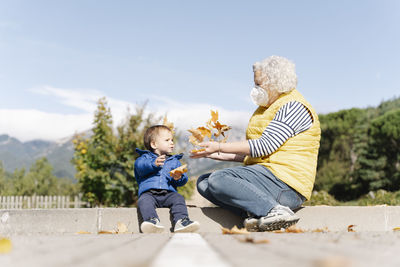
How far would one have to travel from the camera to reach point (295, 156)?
11.9ft

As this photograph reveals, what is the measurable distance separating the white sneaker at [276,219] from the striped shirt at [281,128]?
20.8 inches

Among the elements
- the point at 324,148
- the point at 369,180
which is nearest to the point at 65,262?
the point at 369,180

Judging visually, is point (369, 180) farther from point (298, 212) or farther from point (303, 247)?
point (303, 247)

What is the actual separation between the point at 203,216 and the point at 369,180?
27660 millimetres

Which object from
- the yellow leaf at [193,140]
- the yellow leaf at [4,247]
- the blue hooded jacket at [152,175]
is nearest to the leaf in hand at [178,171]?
the blue hooded jacket at [152,175]

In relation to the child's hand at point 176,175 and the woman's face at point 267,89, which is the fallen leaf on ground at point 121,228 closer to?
the child's hand at point 176,175

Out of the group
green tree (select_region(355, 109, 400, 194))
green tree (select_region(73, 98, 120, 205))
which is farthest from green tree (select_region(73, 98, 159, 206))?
green tree (select_region(355, 109, 400, 194))

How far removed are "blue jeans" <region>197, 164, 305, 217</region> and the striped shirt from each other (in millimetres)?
192

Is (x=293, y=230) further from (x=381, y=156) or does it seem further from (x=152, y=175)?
(x=381, y=156)

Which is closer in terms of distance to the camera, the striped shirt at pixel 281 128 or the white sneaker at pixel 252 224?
the white sneaker at pixel 252 224

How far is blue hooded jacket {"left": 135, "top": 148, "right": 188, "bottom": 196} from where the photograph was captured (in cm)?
414

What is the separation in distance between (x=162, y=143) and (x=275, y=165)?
1.48 metres

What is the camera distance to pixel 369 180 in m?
28.9

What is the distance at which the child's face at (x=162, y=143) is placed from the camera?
4598 millimetres
